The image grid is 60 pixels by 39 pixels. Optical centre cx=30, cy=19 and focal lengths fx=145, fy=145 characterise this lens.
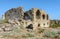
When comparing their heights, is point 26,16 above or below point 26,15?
below

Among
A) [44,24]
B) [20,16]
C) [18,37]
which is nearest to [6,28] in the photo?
[18,37]

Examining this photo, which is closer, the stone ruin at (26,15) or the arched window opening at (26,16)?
the stone ruin at (26,15)

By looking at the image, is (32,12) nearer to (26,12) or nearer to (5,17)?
(26,12)

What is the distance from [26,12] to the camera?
32.7m

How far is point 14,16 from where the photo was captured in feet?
103

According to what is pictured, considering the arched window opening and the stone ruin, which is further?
the arched window opening

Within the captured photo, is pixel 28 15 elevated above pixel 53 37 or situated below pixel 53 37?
above

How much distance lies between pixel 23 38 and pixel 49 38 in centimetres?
251

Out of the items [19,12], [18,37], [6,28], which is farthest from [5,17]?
[18,37]

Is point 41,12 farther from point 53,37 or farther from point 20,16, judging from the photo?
point 53,37

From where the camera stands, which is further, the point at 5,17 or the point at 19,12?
the point at 5,17

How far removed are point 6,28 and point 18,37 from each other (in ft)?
15.7

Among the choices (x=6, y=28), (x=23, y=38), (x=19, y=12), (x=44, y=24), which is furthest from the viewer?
(x=44, y=24)

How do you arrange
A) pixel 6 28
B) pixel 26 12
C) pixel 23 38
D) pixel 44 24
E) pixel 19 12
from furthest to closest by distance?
pixel 44 24 → pixel 26 12 → pixel 19 12 → pixel 6 28 → pixel 23 38
